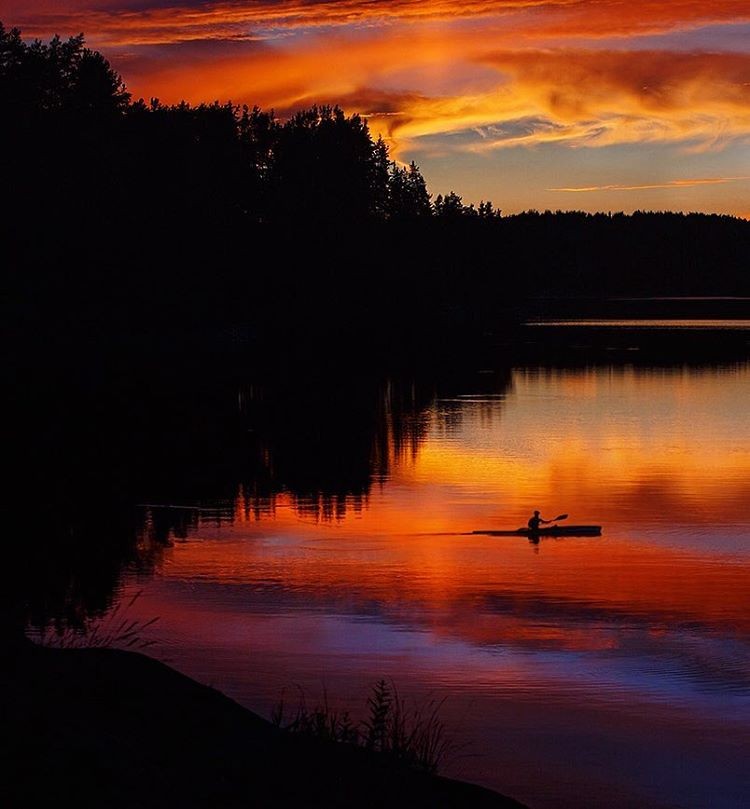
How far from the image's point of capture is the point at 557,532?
32.0 metres

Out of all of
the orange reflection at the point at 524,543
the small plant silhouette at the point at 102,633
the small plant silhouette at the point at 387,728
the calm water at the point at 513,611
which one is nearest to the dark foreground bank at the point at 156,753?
the small plant silhouette at the point at 387,728

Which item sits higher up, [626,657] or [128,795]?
[128,795]

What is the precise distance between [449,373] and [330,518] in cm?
5831

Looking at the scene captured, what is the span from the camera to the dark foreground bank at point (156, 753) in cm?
1129

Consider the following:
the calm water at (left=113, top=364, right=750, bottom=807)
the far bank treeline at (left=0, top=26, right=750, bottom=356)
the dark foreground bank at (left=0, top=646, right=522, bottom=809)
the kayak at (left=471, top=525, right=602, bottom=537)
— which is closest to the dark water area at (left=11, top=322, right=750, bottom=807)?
the calm water at (left=113, top=364, right=750, bottom=807)

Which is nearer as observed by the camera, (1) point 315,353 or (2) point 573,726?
(2) point 573,726

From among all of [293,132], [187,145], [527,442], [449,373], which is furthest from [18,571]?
[293,132]

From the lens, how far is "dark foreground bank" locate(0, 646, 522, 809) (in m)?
11.3

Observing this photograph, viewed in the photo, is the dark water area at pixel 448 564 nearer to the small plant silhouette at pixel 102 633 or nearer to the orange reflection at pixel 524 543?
the orange reflection at pixel 524 543

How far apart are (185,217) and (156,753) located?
108 meters

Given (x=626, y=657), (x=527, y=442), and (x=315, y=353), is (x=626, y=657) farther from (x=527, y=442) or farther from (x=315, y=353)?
(x=315, y=353)

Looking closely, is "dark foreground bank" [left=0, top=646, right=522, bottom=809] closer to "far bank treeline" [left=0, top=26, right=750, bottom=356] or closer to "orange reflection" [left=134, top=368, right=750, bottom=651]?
"orange reflection" [left=134, top=368, right=750, bottom=651]

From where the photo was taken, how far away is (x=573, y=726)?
58.6 feet

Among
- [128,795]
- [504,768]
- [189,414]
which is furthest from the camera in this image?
[189,414]
